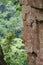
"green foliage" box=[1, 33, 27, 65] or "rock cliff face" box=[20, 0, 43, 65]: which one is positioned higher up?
"rock cliff face" box=[20, 0, 43, 65]

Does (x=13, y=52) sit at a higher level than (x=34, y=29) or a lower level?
lower

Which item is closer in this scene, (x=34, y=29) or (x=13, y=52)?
(x=34, y=29)

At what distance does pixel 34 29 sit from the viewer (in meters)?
2.20

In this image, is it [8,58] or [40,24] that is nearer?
[40,24]

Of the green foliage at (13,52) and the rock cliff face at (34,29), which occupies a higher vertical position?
the rock cliff face at (34,29)

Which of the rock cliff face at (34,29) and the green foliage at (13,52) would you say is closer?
the rock cliff face at (34,29)

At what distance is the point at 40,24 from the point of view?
2.12 meters

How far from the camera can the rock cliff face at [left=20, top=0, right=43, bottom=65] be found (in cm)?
210

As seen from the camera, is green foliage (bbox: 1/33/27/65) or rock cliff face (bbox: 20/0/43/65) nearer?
rock cliff face (bbox: 20/0/43/65)

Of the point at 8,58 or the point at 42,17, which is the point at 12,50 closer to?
the point at 8,58

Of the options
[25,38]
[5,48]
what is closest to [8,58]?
[5,48]

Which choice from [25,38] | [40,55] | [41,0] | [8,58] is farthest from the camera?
[8,58]

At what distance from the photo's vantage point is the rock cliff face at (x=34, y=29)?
210 centimetres

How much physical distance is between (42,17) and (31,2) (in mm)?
150
